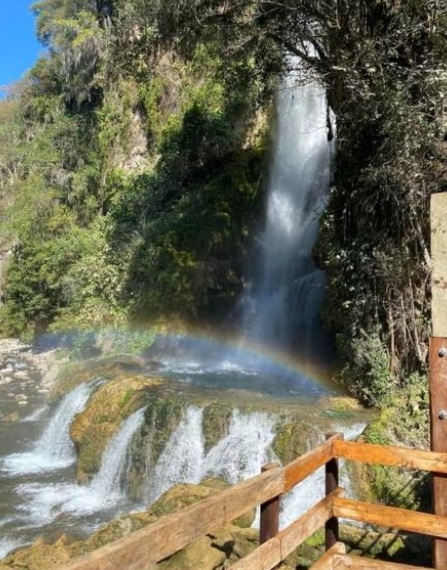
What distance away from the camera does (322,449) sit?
3928 mm

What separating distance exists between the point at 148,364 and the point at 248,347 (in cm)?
335

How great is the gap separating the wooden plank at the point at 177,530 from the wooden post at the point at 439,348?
3.22 feet

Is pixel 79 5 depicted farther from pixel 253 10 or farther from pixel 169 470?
pixel 169 470

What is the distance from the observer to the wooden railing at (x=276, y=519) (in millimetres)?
2178

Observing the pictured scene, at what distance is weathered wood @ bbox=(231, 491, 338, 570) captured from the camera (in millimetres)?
2959

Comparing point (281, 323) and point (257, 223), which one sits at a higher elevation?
point (257, 223)

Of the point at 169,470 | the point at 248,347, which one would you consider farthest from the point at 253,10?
the point at 248,347

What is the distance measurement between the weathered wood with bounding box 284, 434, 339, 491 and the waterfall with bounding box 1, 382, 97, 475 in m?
8.13

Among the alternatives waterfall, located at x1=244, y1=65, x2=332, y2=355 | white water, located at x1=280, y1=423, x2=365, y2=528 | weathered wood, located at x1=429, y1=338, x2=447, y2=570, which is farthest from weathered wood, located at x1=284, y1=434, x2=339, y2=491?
waterfall, located at x1=244, y1=65, x2=332, y2=355

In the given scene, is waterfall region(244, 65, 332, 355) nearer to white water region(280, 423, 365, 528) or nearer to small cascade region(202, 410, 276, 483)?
small cascade region(202, 410, 276, 483)

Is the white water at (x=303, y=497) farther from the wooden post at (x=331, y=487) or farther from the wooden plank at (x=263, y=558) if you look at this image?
the wooden plank at (x=263, y=558)

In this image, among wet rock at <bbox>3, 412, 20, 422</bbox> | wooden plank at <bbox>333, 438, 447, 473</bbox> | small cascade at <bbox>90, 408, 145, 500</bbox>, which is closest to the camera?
wooden plank at <bbox>333, 438, 447, 473</bbox>

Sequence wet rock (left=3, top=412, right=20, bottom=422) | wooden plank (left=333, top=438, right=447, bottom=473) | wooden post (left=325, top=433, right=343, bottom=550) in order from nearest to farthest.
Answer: wooden plank (left=333, top=438, right=447, bottom=473)
wooden post (left=325, top=433, right=343, bottom=550)
wet rock (left=3, top=412, right=20, bottom=422)

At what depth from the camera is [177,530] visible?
2.41 m
